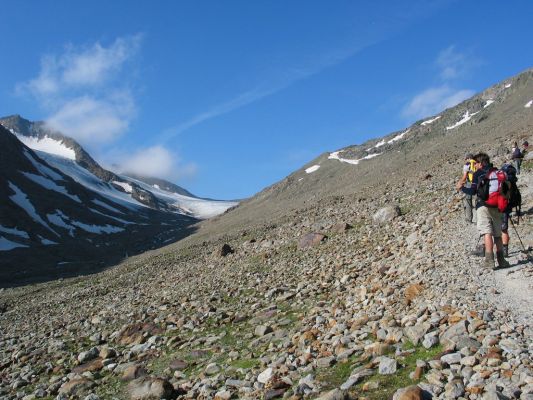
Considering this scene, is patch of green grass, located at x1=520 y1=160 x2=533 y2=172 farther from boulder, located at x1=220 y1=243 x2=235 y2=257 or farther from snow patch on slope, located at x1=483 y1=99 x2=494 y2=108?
snow patch on slope, located at x1=483 y1=99 x2=494 y2=108

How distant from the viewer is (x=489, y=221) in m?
11.5

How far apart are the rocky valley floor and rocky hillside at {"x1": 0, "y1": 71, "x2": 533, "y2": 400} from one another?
0.04 m

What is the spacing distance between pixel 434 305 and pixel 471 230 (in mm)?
6623

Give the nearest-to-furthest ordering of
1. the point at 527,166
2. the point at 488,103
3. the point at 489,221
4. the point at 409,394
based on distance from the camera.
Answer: the point at 409,394 < the point at 489,221 < the point at 527,166 < the point at 488,103

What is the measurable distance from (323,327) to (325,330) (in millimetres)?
313

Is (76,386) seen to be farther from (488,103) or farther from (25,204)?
(25,204)

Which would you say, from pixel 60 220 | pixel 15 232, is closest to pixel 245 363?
pixel 15 232

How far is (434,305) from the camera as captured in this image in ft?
32.6

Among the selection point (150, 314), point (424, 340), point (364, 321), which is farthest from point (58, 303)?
point (424, 340)

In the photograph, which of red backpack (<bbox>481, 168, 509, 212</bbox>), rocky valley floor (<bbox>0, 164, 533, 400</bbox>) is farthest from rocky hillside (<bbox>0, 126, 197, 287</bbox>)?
red backpack (<bbox>481, 168, 509, 212</bbox>)

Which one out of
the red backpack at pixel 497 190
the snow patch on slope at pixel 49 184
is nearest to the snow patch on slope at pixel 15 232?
the snow patch on slope at pixel 49 184

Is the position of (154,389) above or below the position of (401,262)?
below

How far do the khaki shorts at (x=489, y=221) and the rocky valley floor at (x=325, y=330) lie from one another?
981mm

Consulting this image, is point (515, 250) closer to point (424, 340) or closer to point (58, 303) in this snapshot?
point (424, 340)
